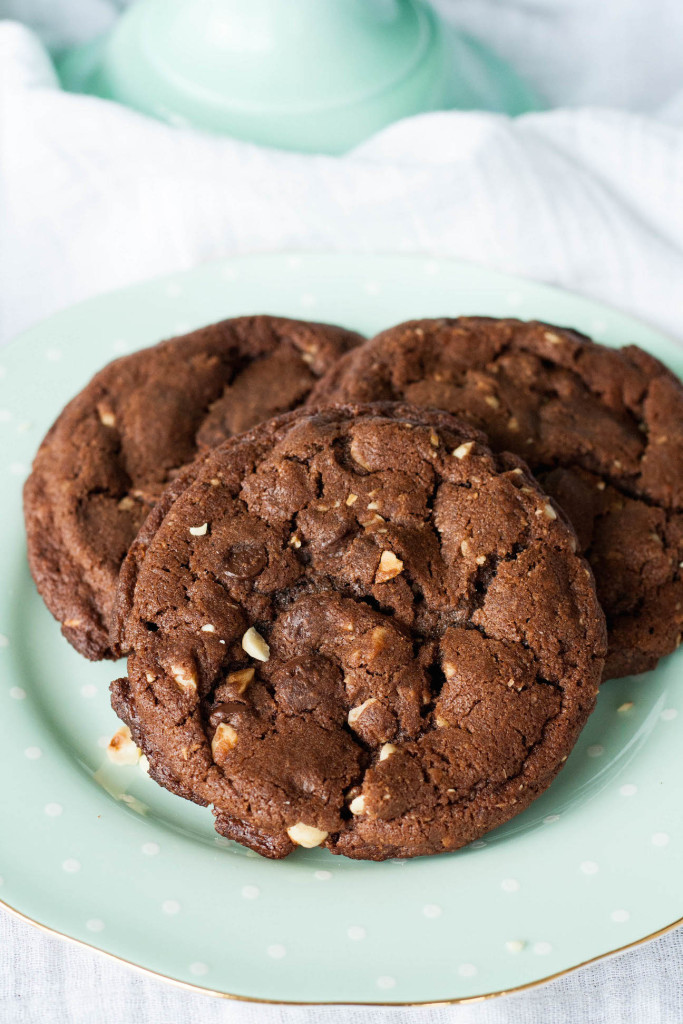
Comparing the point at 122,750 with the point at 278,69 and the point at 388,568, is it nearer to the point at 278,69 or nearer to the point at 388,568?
the point at 388,568

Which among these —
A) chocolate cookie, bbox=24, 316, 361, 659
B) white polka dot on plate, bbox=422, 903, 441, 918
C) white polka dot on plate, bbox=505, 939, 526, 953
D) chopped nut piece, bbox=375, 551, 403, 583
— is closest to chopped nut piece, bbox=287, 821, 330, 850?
white polka dot on plate, bbox=422, 903, 441, 918

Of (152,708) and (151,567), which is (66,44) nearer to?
(151,567)

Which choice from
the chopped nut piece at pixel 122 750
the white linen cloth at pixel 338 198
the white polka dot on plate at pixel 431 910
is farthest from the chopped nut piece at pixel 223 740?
the white linen cloth at pixel 338 198

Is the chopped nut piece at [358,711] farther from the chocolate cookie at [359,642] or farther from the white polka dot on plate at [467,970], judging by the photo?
the white polka dot on plate at [467,970]

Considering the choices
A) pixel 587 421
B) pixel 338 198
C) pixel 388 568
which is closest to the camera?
pixel 388 568

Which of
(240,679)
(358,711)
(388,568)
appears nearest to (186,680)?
(240,679)

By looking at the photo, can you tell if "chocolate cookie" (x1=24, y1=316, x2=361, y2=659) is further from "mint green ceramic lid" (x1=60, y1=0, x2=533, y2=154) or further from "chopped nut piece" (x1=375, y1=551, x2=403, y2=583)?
"mint green ceramic lid" (x1=60, y1=0, x2=533, y2=154)

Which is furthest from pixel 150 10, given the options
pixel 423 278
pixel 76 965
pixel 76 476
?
pixel 76 965
